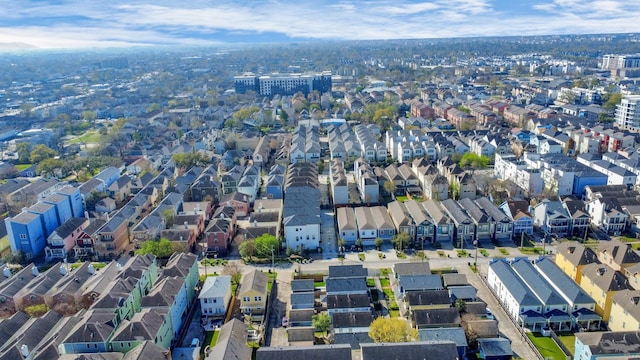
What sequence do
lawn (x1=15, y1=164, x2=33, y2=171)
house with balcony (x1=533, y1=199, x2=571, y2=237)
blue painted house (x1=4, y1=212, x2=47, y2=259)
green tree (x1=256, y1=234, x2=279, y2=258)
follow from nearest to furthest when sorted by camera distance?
green tree (x1=256, y1=234, x2=279, y2=258) → blue painted house (x1=4, y1=212, x2=47, y2=259) → house with balcony (x1=533, y1=199, x2=571, y2=237) → lawn (x1=15, y1=164, x2=33, y2=171)

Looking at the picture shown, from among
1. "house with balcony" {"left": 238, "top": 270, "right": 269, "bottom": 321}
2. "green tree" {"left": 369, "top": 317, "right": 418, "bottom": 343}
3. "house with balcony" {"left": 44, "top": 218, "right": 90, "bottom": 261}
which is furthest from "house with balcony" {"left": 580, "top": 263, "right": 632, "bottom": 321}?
"house with balcony" {"left": 44, "top": 218, "right": 90, "bottom": 261}

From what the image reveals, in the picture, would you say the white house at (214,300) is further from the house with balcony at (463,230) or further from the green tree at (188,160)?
the green tree at (188,160)

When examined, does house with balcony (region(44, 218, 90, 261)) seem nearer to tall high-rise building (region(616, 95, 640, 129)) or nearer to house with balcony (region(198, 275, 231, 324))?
house with balcony (region(198, 275, 231, 324))

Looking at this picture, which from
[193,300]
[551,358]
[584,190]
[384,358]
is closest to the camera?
[384,358]

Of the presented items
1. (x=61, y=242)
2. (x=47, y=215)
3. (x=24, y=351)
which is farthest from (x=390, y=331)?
(x=47, y=215)

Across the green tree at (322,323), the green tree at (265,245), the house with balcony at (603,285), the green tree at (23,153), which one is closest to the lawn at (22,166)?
the green tree at (23,153)

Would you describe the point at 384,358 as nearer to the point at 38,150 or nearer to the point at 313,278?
the point at 313,278

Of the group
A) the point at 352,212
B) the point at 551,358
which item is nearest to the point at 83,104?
the point at 352,212
